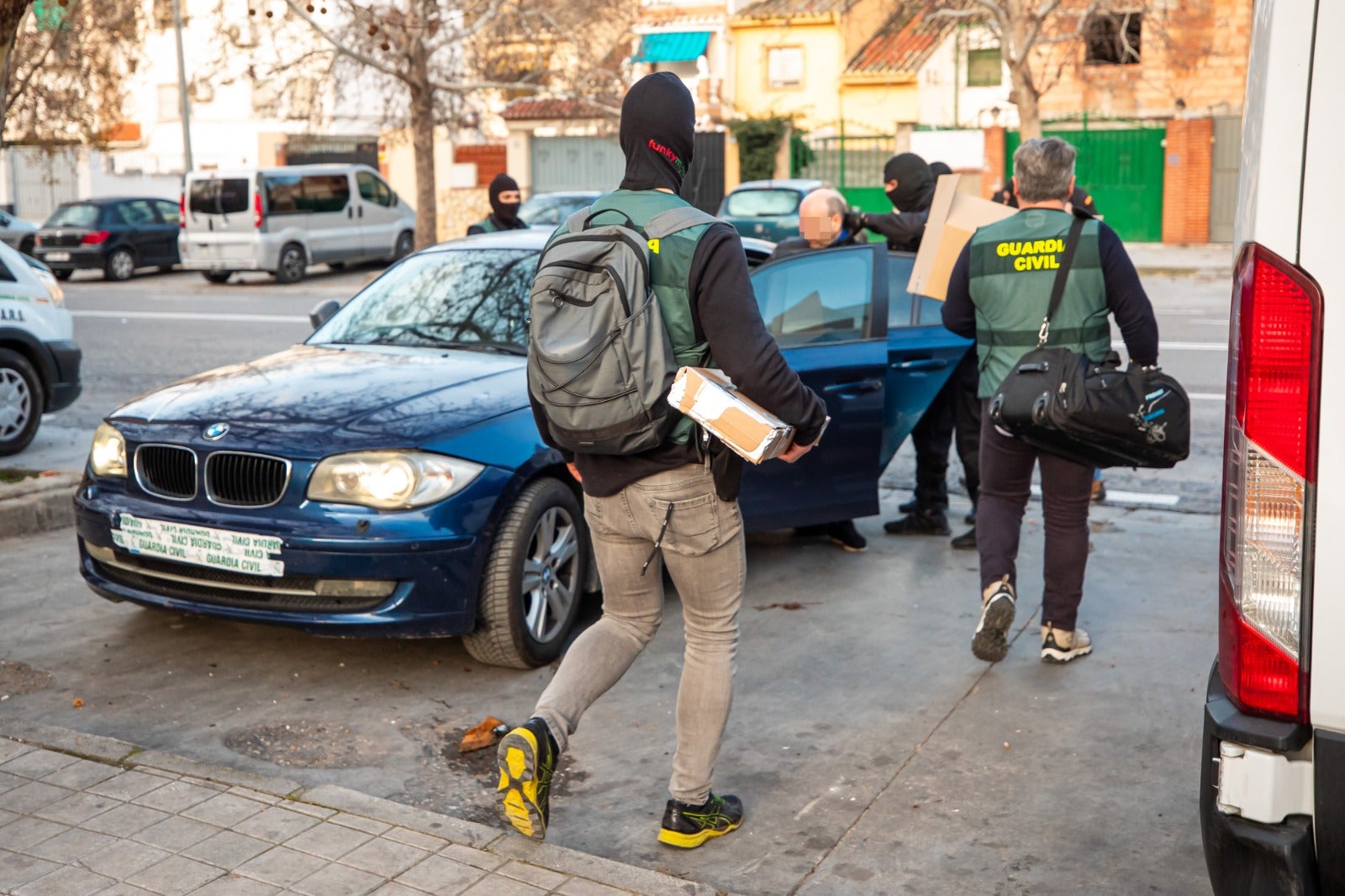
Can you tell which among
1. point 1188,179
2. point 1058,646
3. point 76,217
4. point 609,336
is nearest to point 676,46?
point 1188,179

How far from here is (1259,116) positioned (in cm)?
243

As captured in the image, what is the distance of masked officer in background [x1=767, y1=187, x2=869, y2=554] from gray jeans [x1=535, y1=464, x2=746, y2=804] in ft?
9.27

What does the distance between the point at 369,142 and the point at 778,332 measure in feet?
131

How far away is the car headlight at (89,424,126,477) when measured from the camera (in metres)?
5.32

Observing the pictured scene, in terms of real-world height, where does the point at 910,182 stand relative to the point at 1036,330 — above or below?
above

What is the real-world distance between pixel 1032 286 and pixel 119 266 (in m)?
24.4

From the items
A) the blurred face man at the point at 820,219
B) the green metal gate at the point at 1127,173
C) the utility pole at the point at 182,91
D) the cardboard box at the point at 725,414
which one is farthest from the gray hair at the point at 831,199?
the utility pole at the point at 182,91

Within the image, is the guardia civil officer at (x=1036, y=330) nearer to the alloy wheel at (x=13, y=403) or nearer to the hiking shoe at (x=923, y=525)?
the hiking shoe at (x=923, y=525)

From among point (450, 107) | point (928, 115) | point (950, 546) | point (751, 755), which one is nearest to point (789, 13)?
point (928, 115)

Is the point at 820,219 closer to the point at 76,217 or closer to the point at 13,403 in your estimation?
the point at 13,403

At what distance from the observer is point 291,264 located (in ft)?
81.8

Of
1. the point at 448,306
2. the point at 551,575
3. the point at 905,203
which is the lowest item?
the point at 551,575

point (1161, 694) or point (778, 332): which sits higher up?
point (778, 332)

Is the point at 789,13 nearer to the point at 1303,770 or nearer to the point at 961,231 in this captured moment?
the point at 961,231
